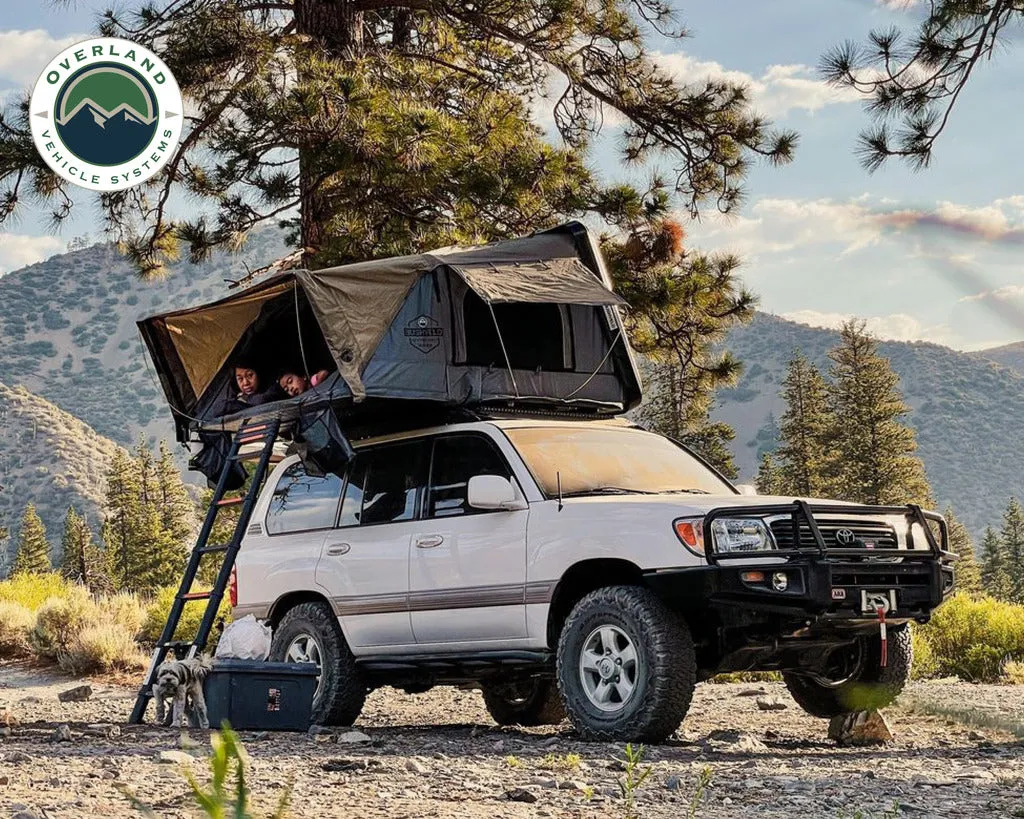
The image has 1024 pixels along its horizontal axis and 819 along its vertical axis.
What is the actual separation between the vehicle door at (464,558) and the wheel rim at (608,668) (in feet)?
2.24

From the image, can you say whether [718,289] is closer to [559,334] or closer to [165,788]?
[559,334]

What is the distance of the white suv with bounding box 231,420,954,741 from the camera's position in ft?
25.1

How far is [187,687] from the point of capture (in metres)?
9.25

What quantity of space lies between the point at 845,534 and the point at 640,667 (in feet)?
4.60

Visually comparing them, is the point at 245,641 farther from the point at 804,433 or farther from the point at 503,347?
the point at 804,433

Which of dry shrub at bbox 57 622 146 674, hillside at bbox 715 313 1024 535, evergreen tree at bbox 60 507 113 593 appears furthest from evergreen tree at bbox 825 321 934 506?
hillside at bbox 715 313 1024 535

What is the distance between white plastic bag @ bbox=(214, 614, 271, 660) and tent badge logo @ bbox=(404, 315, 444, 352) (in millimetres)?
2266

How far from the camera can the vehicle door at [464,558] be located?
8594 mm

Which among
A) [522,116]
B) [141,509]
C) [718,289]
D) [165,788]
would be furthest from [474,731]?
[141,509]

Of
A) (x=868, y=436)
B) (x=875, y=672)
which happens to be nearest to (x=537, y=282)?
(x=875, y=672)

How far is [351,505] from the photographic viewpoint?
9.84m

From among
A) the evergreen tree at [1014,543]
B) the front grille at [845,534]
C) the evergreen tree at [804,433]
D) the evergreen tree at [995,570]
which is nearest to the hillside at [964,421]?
the evergreen tree at [995,570]

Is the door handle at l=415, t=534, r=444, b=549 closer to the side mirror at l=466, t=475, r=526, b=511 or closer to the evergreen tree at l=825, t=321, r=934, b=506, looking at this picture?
the side mirror at l=466, t=475, r=526, b=511

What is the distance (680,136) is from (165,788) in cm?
1306
